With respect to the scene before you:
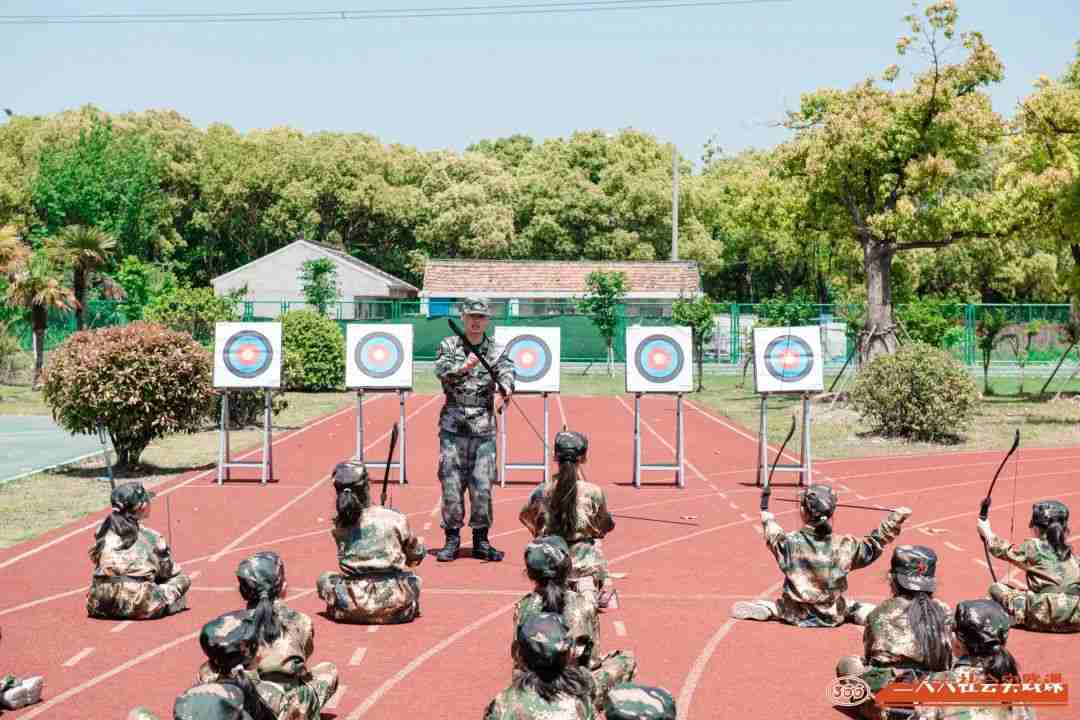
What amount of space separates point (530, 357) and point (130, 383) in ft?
20.2

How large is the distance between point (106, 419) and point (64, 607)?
7.97 meters

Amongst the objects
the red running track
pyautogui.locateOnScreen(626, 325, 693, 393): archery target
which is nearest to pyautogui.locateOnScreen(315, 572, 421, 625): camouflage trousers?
the red running track

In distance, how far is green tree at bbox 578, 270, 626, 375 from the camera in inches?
1767

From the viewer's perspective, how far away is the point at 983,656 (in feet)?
20.0

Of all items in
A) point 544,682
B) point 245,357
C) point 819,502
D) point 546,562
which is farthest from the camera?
point 245,357

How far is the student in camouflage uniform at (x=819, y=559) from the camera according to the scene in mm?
9508

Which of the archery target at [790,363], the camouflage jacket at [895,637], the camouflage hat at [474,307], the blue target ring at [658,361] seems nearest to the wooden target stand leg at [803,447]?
the archery target at [790,363]

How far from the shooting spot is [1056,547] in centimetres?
969

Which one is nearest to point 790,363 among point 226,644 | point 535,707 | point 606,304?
point 535,707

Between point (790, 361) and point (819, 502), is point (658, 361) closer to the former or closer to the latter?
point (790, 361)

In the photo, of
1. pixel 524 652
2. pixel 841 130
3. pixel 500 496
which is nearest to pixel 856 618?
pixel 524 652

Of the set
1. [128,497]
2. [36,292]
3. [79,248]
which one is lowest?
[128,497]

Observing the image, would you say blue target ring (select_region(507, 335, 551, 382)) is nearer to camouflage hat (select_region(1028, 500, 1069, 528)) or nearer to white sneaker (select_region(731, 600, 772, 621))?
white sneaker (select_region(731, 600, 772, 621))

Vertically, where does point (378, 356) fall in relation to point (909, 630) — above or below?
above
